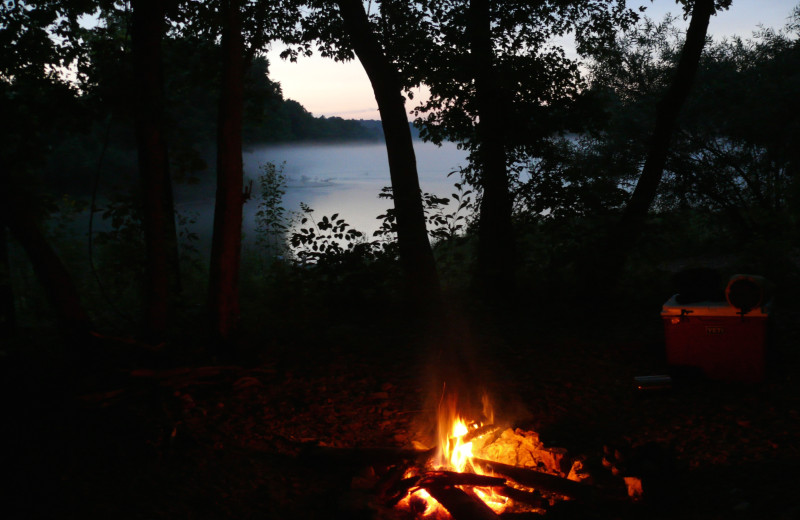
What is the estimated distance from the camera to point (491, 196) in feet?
32.8

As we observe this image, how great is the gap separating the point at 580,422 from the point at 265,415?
2827mm

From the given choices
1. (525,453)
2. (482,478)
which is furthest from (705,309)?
(482,478)

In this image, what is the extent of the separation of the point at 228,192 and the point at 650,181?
6.70 meters

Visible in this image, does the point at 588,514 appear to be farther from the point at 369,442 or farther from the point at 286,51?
the point at 286,51

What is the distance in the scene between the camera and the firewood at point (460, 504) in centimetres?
354

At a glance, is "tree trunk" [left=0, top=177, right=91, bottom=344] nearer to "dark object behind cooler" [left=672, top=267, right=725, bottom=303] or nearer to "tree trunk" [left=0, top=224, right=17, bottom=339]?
"tree trunk" [left=0, top=224, right=17, bottom=339]

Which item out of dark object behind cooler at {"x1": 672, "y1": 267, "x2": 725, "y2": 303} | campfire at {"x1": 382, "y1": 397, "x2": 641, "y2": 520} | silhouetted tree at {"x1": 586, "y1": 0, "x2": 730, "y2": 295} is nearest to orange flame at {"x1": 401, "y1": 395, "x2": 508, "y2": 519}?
campfire at {"x1": 382, "y1": 397, "x2": 641, "y2": 520}

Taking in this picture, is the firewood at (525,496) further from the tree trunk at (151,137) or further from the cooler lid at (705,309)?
the tree trunk at (151,137)

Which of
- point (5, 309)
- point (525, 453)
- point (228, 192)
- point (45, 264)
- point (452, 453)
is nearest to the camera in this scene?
point (452, 453)

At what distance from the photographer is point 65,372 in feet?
18.4

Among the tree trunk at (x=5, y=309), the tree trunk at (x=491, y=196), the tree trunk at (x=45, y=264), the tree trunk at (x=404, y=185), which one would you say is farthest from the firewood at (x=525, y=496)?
the tree trunk at (x=491, y=196)

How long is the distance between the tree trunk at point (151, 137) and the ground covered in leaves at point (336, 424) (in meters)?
0.70

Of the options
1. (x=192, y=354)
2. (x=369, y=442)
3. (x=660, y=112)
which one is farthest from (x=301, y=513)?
(x=660, y=112)

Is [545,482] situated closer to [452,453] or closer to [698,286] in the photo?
[452,453]
